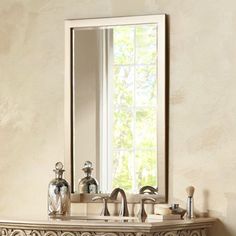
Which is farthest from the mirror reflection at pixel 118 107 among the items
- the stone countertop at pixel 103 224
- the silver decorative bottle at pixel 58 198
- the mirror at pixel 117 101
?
the stone countertop at pixel 103 224

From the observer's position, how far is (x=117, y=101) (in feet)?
14.1

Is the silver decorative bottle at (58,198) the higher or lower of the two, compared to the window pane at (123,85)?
lower

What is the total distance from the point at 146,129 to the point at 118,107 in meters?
0.19

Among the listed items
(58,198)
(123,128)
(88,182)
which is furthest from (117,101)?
(58,198)

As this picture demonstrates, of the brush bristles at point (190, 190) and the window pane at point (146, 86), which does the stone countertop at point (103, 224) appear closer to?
the brush bristles at point (190, 190)

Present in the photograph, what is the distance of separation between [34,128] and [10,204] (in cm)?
45

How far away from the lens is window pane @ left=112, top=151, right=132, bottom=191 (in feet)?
14.0

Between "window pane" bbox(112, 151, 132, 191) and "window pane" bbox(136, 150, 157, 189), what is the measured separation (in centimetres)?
5

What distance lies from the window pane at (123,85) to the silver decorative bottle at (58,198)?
1.74 ft

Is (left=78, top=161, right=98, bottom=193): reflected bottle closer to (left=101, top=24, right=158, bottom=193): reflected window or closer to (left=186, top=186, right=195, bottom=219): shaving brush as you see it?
(left=101, top=24, right=158, bottom=193): reflected window

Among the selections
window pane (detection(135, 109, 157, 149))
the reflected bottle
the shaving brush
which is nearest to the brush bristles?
the shaving brush

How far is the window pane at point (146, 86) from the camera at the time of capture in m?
4.23

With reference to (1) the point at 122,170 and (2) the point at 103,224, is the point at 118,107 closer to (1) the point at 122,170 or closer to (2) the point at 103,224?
(1) the point at 122,170

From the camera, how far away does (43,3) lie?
4543 mm
